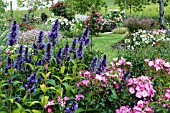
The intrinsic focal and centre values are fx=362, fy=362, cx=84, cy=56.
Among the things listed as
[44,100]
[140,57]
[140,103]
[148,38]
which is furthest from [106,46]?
[44,100]

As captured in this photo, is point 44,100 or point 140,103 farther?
point 140,103

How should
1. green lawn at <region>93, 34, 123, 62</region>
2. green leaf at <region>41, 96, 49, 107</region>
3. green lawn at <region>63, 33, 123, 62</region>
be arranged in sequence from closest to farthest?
green leaf at <region>41, 96, 49, 107</region>
green lawn at <region>63, 33, 123, 62</region>
green lawn at <region>93, 34, 123, 62</region>

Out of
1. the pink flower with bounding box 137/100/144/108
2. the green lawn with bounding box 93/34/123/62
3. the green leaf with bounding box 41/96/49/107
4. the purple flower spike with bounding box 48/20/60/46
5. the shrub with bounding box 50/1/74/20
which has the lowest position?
the green lawn with bounding box 93/34/123/62

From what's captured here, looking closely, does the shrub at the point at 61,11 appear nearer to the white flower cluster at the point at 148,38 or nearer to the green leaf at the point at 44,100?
the white flower cluster at the point at 148,38

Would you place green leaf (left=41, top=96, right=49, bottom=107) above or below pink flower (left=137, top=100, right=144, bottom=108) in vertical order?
above

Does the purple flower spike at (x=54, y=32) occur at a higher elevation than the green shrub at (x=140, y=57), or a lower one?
higher

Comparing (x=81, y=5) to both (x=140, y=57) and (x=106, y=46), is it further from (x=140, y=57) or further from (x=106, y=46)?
(x=140, y=57)

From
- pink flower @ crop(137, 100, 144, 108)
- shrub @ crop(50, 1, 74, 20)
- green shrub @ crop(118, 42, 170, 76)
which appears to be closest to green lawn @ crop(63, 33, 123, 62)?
green shrub @ crop(118, 42, 170, 76)

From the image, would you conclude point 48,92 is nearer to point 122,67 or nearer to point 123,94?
point 123,94

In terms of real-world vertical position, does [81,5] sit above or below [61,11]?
above

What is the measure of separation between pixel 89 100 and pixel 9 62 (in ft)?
3.06

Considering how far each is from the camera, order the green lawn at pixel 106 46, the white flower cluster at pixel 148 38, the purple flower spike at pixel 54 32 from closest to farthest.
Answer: the purple flower spike at pixel 54 32, the white flower cluster at pixel 148 38, the green lawn at pixel 106 46

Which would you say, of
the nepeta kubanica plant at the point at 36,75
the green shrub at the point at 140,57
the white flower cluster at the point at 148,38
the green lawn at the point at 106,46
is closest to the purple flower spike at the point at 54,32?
the nepeta kubanica plant at the point at 36,75

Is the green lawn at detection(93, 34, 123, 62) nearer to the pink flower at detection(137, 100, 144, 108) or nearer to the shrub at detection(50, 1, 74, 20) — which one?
the pink flower at detection(137, 100, 144, 108)
